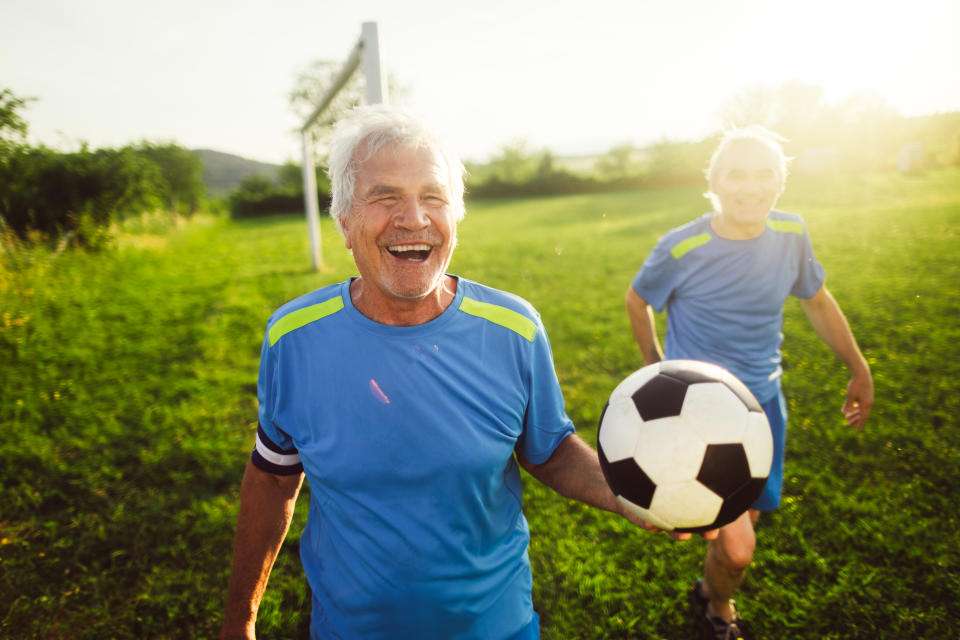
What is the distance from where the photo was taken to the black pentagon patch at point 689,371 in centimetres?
152

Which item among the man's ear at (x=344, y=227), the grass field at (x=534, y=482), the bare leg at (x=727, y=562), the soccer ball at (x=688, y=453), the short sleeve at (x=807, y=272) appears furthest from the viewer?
the grass field at (x=534, y=482)

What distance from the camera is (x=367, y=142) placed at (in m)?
1.52

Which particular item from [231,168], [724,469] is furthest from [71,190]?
[231,168]

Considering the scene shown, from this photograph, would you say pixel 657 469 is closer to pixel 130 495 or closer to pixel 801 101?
pixel 130 495

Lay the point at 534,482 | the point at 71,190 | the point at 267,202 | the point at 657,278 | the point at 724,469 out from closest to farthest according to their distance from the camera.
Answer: the point at 724,469, the point at 657,278, the point at 534,482, the point at 71,190, the point at 267,202

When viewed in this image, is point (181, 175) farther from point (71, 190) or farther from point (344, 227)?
point (344, 227)

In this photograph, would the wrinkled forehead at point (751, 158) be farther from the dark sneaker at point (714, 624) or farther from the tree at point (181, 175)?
the tree at point (181, 175)

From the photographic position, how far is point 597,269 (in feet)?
35.7

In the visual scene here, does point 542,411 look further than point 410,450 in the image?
Yes

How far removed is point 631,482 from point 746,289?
1.71 metres

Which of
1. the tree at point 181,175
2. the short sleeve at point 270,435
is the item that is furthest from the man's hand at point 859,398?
the tree at point 181,175

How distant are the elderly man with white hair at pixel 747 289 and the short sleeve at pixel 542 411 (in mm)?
1433

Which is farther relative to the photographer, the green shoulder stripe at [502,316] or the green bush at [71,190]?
the green bush at [71,190]

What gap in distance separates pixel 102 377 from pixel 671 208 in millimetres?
20905
